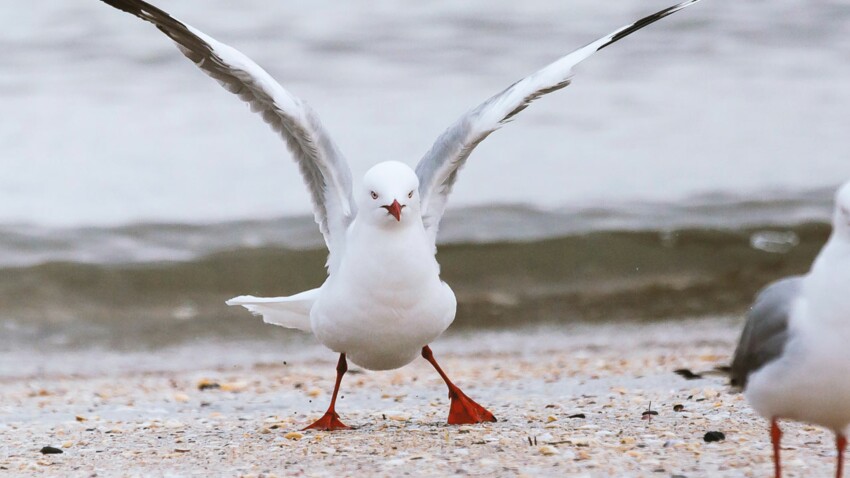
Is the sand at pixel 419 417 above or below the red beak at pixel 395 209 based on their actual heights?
below

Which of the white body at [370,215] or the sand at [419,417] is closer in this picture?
the sand at [419,417]

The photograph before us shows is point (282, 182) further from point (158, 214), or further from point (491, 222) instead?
point (491, 222)

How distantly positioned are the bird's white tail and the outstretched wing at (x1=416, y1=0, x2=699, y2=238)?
625mm

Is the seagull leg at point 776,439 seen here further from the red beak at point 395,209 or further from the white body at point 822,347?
the red beak at point 395,209

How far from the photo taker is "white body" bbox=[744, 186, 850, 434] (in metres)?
3.27

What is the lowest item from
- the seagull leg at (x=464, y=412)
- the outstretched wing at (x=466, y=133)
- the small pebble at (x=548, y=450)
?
the small pebble at (x=548, y=450)

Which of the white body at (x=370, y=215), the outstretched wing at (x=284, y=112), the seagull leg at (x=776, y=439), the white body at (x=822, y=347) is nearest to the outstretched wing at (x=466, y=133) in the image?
the white body at (x=370, y=215)

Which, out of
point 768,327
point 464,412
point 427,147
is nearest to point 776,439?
point 768,327

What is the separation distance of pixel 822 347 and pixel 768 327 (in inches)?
9.2

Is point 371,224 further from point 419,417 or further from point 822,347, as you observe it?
point 822,347

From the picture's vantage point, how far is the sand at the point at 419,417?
4.24 m

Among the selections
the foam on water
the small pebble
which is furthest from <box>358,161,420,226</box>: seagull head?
the foam on water

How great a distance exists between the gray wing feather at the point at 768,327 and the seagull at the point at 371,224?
1.54 meters

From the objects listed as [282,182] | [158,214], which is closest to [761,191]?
[282,182]
